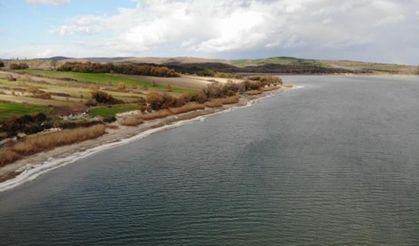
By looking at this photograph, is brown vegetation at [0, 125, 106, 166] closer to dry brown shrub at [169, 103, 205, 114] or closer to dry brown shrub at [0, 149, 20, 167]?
dry brown shrub at [0, 149, 20, 167]

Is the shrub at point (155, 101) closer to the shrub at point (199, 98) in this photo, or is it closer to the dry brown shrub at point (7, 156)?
the shrub at point (199, 98)

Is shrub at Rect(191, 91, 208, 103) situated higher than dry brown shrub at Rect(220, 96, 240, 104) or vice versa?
shrub at Rect(191, 91, 208, 103)

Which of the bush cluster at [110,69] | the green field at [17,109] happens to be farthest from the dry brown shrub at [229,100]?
the bush cluster at [110,69]

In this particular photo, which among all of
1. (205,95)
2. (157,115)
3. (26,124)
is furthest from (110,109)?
(205,95)

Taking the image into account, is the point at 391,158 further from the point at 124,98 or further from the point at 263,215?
the point at 124,98

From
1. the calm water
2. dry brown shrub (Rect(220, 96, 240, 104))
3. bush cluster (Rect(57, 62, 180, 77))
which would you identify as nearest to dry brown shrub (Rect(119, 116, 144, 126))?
the calm water

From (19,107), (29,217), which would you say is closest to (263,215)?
(29,217)

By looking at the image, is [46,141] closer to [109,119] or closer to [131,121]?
[109,119]
